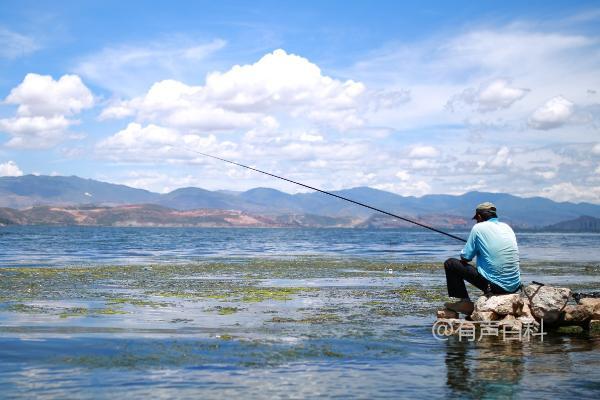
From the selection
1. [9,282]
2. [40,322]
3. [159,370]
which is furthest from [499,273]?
[9,282]

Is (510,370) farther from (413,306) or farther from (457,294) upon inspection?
(413,306)

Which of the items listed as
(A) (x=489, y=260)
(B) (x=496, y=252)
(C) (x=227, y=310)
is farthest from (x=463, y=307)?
(C) (x=227, y=310)

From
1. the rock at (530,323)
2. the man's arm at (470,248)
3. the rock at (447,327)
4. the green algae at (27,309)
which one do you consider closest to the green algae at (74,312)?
the green algae at (27,309)

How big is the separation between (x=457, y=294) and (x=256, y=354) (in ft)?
18.0

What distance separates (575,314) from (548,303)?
692 millimetres

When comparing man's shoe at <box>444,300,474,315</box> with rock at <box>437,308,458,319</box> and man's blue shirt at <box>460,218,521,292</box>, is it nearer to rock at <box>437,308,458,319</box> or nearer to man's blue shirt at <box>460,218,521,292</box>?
rock at <box>437,308,458,319</box>

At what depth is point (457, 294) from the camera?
14828 millimetres

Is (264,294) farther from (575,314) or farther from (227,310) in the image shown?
(575,314)

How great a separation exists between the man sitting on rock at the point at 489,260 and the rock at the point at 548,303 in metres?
0.50

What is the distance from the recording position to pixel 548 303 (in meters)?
14.1

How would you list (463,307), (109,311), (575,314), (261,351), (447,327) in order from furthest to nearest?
(109,311)
(463,307)
(575,314)
(447,327)
(261,351)

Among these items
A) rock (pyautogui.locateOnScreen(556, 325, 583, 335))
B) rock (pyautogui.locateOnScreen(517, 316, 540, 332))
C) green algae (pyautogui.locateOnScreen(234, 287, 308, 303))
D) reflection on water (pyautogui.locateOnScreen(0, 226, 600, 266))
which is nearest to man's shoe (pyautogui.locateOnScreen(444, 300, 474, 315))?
rock (pyautogui.locateOnScreen(517, 316, 540, 332))

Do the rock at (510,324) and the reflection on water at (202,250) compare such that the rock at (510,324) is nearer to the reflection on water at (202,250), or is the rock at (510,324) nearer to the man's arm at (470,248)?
the man's arm at (470,248)

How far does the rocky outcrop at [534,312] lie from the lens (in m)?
13.7
